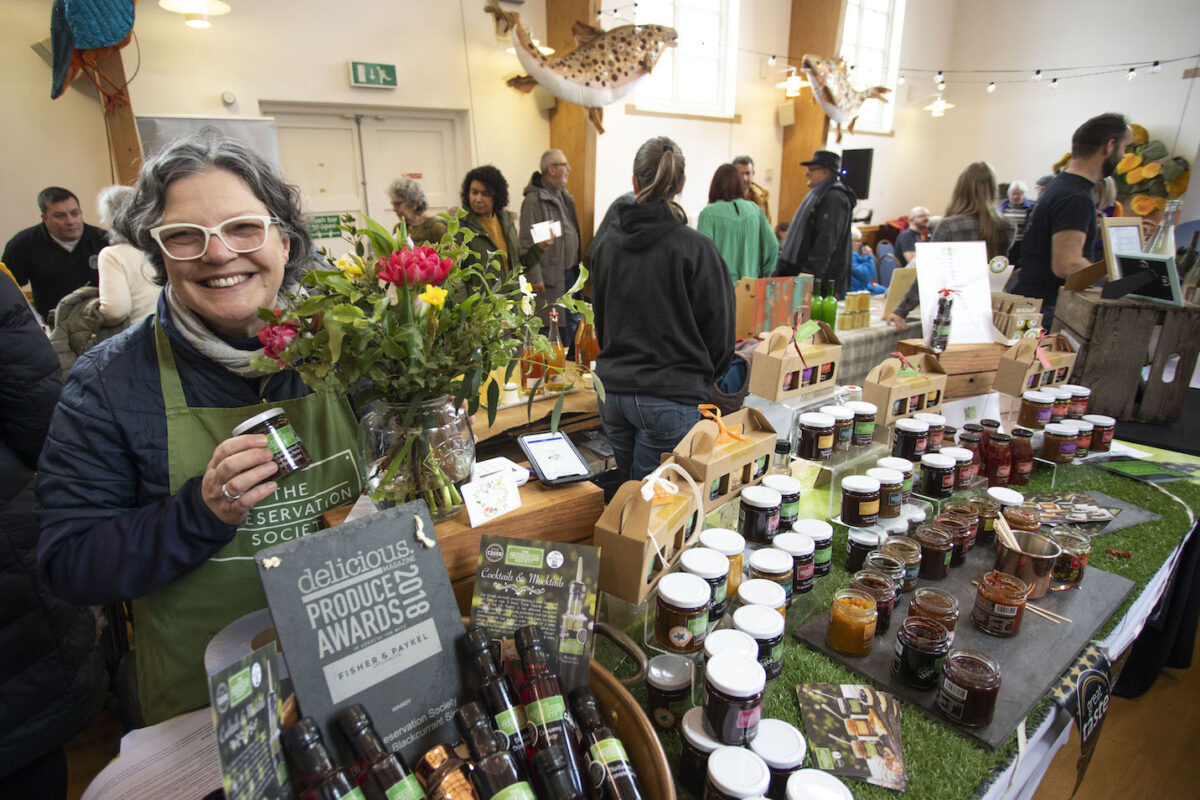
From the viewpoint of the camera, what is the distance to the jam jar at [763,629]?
3.32 ft

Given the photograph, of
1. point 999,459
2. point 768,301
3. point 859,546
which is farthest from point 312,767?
point 768,301

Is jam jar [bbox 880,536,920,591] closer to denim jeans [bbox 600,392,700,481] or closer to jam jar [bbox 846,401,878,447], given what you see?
jam jar [bbox 846,401,878,447]


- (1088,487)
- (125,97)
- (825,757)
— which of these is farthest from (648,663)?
(125,97)

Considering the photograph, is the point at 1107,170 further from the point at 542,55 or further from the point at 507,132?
the point at 507,132

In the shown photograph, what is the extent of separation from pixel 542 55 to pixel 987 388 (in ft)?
14.2

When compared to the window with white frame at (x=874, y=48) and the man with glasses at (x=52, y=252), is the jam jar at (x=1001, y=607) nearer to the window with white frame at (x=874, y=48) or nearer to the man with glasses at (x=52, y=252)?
the man with glasses at (x=52, y=252)

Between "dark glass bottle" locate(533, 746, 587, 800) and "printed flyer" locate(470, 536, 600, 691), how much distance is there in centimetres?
18

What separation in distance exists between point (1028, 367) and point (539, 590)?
1964 mm

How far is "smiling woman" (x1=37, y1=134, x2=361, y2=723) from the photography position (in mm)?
1000

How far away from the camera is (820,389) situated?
192 centimetres

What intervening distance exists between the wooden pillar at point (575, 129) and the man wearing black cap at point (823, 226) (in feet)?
7.68

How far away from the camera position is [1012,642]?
124cm

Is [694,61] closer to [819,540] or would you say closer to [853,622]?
[819,540]

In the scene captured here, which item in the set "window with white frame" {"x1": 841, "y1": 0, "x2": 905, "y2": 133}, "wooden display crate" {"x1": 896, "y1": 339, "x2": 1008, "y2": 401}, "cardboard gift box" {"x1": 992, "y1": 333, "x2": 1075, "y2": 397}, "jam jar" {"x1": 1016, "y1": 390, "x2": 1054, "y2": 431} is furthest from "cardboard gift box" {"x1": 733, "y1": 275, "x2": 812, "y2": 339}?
"window with white frame" {"x1": 841, "y1": 0, "x2": 905, "y2": 133}
